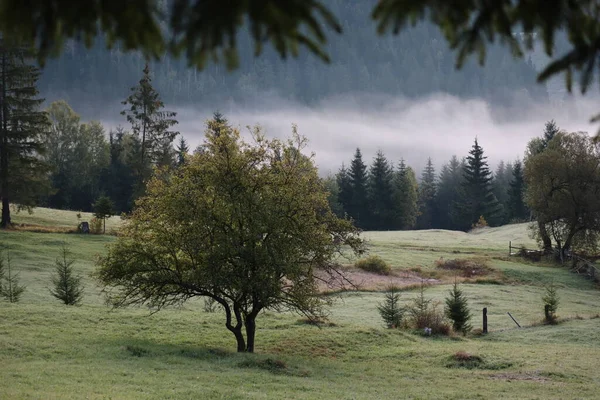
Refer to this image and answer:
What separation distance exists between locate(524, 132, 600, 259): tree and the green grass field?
22485 mm

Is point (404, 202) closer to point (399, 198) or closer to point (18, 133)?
point (399, 198)

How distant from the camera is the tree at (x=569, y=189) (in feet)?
202

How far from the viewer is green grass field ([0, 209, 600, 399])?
1691 centimetres

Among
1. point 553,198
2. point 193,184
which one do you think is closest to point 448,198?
point 553,198

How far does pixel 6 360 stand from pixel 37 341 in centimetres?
304

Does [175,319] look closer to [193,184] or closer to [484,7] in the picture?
[193,184]

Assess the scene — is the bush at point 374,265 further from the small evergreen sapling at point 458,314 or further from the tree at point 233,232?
the tree at point 233,232

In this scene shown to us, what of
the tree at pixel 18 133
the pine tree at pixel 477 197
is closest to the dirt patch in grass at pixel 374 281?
the tree at pixel 18 133

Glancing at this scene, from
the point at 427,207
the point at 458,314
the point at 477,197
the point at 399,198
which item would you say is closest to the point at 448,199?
the point at 427,207

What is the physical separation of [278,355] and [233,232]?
549 centimetres

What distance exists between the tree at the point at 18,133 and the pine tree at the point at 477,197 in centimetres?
9233

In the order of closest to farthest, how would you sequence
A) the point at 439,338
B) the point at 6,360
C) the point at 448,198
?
the point at 6,360 → the point at 439,338 → the point at 448,198

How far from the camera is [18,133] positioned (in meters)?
54.7

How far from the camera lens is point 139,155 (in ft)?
242
